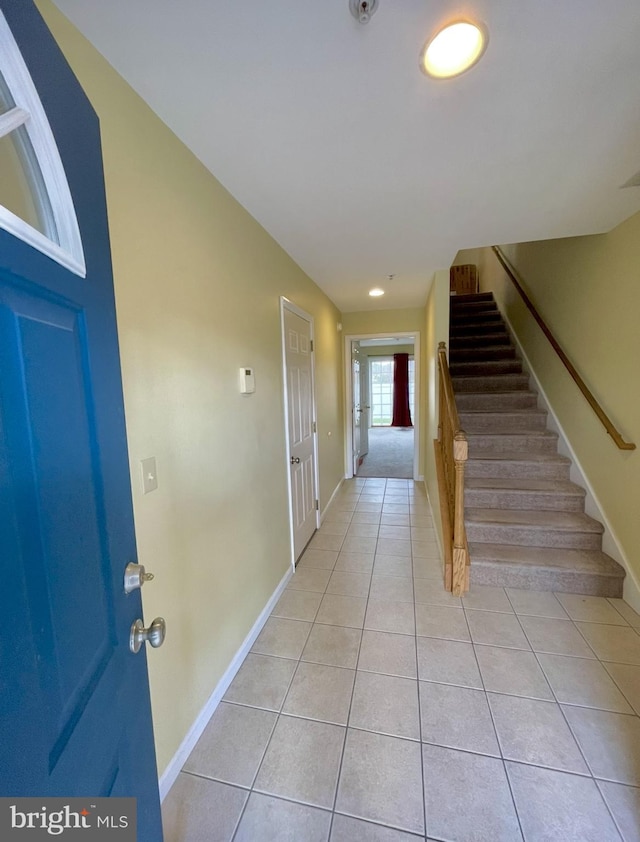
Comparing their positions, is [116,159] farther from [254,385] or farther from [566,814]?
[566,814]

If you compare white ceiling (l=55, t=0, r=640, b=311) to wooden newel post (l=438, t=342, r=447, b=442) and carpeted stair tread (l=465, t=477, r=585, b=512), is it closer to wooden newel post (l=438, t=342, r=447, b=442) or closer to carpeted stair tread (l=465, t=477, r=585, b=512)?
wooden newel post (l=438, t=342, r=447, b=442)

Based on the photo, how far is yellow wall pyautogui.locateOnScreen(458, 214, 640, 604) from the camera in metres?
2.04

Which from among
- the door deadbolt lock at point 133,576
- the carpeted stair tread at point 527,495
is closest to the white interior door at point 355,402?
the carpeted stair tread at point 527,495

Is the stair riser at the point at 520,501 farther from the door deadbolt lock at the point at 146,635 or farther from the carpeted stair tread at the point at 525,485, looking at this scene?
the door deadbolt lock at the point at 146,635

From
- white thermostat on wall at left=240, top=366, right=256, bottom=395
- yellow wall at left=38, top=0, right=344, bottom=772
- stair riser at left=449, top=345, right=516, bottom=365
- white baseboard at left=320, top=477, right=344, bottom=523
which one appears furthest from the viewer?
stair riser at left=449, top=345, right=516, bottom=365

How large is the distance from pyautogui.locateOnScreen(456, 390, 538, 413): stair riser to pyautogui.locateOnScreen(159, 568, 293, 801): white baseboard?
2.68 metres

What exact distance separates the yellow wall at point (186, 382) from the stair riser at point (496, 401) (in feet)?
7.81

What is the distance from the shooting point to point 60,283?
0.56 metres

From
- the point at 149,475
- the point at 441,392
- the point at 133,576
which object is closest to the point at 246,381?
the point at 149,475

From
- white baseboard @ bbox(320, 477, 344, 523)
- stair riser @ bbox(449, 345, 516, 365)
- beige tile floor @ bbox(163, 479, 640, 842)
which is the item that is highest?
stair riser @ bbox(449, 345, 516, 365)

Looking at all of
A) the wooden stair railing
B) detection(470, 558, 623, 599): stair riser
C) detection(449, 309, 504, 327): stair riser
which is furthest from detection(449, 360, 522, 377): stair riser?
detection(470, 558, 623, 599): stair riser

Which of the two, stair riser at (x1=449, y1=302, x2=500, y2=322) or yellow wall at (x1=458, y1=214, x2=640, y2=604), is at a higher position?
stair riser at (x1=449, y1=302, x2=500, y2=322)

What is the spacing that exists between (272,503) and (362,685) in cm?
107
